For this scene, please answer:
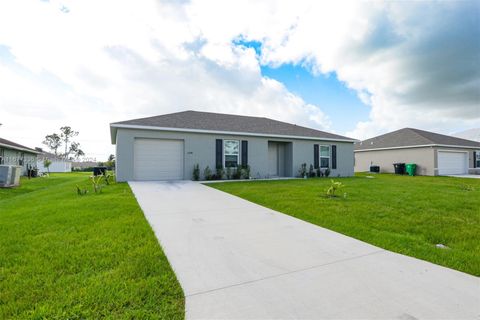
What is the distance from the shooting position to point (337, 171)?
15.3m

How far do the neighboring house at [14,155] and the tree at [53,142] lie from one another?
26737 mm

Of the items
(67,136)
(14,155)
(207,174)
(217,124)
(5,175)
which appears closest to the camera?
(5,175)

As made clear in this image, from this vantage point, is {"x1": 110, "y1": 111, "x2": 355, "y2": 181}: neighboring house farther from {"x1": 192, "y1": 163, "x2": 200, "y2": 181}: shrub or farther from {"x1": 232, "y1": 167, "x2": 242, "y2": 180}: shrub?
{"x1": 232, "y1": 167, "x2": 242, "y2": 180}: shrub

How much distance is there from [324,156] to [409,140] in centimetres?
1088

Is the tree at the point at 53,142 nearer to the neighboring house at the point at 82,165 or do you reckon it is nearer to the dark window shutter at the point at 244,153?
the neighboring house at the point at 82,165

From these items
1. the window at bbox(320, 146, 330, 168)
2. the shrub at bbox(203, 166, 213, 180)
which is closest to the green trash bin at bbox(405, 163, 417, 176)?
the window at bbox(320, 146, 330, 168)

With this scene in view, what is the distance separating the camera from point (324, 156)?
15.1 meters

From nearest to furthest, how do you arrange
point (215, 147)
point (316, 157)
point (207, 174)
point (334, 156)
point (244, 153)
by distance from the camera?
point (207, 174) < point (215, 147) < point (244, 153) < point (316, 157) < point (334, 156)

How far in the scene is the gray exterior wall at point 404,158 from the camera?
17859 mm

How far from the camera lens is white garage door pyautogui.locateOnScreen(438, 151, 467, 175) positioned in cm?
1837

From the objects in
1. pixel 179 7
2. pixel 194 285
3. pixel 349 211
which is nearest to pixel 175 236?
pixel 194 285

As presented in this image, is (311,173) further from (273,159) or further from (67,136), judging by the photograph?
(67,136)

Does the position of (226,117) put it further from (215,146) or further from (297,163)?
(297,163)

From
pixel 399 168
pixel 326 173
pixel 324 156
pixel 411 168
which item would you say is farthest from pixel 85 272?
pixel 399 168
